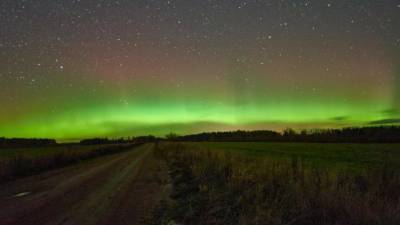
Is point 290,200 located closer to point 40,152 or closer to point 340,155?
point 340,155

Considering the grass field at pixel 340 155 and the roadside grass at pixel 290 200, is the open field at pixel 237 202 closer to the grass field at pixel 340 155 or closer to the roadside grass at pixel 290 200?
the roadside grass at pixel 290 200

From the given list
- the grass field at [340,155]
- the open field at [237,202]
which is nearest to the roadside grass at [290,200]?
the open field at [237,202]

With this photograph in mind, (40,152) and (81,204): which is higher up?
(40,152)

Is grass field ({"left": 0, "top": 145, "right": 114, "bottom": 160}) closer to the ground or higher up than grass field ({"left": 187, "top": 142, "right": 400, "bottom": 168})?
higher up

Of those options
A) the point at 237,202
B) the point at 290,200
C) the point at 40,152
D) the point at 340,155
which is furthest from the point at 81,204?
the point at 40,152

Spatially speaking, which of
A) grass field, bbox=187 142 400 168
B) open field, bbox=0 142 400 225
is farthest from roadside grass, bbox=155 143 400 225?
grass field, bbox=187 142 400 168

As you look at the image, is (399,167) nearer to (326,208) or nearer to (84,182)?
(326,208)

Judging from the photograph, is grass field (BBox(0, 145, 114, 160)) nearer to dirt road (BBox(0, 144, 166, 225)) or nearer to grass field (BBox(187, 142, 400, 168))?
dirt road (BBox(0, 144, 166, 225))

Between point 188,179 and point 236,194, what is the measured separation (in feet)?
22.8

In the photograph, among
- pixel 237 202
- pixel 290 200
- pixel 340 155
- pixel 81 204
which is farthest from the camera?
pixel 340 155

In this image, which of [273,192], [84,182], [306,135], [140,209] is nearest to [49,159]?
[84,182]

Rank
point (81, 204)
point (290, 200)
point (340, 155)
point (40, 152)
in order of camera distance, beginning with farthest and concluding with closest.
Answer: point (40, 152)
point (340, 155)
point (81, 204)
point (290, 200)

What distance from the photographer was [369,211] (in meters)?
7.69

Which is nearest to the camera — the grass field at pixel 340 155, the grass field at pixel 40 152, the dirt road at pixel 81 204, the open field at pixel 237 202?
the open field at pixel 237 202
